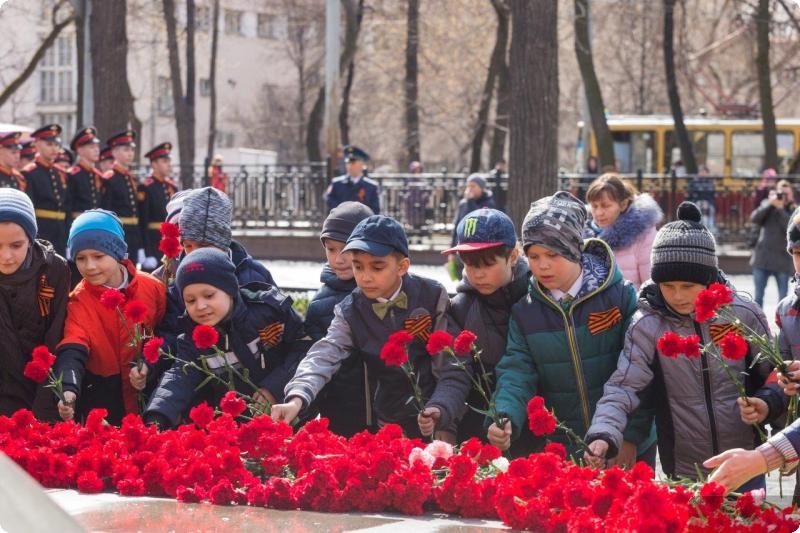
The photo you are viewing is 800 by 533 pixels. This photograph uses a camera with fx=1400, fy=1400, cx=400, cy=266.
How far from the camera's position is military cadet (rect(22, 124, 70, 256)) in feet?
49.9

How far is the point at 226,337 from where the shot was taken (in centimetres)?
603

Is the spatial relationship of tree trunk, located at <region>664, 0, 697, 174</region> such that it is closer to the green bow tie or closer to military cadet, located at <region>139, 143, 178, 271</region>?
military cadet, located at <region>139, 143, 178, 271</region>

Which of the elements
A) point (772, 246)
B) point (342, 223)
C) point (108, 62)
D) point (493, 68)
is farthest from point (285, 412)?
point (493, 68)

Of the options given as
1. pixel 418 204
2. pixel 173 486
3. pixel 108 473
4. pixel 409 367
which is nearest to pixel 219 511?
pixel 173 486

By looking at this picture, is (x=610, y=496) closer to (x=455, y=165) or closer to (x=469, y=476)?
(x=469, y=476)

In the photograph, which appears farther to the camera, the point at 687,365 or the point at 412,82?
the point at 412,82

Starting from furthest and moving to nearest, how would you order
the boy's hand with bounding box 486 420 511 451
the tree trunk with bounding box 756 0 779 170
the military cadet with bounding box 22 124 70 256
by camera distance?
1. the tree trunk with bounding box 756 0 779 170
2. the military cadet with bounding box 22 124 70 256
3. the boy's hand with bounding box 486 420 511 451

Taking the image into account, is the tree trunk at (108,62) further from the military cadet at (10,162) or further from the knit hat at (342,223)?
the knit hat at (342,223)

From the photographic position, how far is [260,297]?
6.18 meters

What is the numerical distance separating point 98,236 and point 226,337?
838 millimetres

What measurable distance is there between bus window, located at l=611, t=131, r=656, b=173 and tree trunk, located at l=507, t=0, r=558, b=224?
79.7 feet

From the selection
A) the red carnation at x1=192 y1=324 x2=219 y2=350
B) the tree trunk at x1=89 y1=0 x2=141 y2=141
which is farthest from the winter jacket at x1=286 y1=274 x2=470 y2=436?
the tree trunk at x1=89 y1=0 x2=141 y2=141

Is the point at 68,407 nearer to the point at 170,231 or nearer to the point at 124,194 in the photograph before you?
the point at 170,231

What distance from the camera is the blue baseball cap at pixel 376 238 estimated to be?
19.1ft
